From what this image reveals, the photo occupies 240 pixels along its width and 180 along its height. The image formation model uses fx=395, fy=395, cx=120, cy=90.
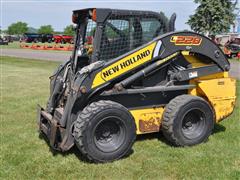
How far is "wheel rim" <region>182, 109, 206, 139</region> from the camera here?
20.5ft

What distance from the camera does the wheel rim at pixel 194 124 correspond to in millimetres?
6250

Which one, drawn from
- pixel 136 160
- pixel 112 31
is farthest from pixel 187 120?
pixel 112 31

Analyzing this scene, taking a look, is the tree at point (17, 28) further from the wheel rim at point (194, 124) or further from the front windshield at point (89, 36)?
the wheel rim at point (194, 124)

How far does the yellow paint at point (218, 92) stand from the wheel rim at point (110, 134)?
1.59 meters

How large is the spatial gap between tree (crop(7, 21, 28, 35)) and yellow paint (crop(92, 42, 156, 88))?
146141 millimetres

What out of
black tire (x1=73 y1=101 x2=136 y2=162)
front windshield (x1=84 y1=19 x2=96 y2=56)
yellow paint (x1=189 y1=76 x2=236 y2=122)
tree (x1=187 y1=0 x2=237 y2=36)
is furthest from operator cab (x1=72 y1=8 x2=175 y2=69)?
tree (x1=187 y1=0 x2=237 y2=36)

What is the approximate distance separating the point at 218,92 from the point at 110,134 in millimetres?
2106

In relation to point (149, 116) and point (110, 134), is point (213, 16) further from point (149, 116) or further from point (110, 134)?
point (110, 134)

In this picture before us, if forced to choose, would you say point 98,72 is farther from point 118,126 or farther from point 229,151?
point 229,151

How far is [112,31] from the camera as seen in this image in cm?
602

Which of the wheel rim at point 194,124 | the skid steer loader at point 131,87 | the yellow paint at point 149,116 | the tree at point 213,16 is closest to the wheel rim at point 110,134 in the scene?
the skid steer loader at point 131,87

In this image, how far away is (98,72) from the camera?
5.57 metres

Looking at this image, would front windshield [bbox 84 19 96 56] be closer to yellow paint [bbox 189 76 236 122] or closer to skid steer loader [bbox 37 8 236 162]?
skid steer loader [bbox 37 8 236 162]

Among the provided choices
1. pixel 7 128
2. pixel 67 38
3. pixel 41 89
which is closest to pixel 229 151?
pixel 7 128
